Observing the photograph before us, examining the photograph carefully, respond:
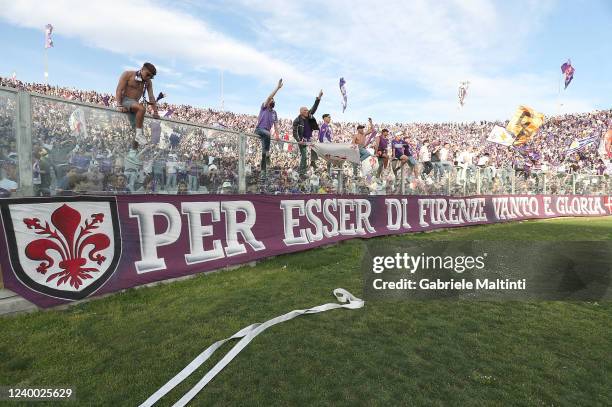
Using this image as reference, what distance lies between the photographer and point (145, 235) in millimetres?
5887

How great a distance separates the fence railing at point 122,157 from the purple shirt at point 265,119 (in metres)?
0.48

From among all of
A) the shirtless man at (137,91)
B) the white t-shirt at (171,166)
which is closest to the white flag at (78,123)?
the shirtless man at (137,91)

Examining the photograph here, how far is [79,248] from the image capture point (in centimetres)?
505

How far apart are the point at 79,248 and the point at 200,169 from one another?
2472 millimetres

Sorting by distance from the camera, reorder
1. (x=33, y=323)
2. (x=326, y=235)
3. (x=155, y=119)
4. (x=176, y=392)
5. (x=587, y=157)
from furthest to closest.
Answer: (x=587, y=157), (x=326, y=235), (x=155, y=119), (x=33, y=323), (x=176, y=392)

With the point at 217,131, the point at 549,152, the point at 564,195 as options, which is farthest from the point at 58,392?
the point at 549,152

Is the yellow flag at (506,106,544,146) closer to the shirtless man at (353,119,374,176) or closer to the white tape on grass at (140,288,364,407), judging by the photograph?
the shirtless man at (353,119,374,176)

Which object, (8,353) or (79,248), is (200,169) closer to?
(79,248)

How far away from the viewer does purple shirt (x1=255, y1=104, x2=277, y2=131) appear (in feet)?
29.1

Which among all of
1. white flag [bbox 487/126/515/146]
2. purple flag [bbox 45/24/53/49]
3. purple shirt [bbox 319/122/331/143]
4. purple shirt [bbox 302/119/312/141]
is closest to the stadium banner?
purple shirt [bbox 302/119/312/141]

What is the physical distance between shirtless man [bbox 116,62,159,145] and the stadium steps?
2632 mm

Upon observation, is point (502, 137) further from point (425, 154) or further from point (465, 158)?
point (425, 154)

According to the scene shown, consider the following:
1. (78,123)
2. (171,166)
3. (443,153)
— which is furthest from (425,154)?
(78,123)

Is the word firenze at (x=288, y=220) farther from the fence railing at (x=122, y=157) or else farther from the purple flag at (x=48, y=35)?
the purple flag at (x=48, y=35)
